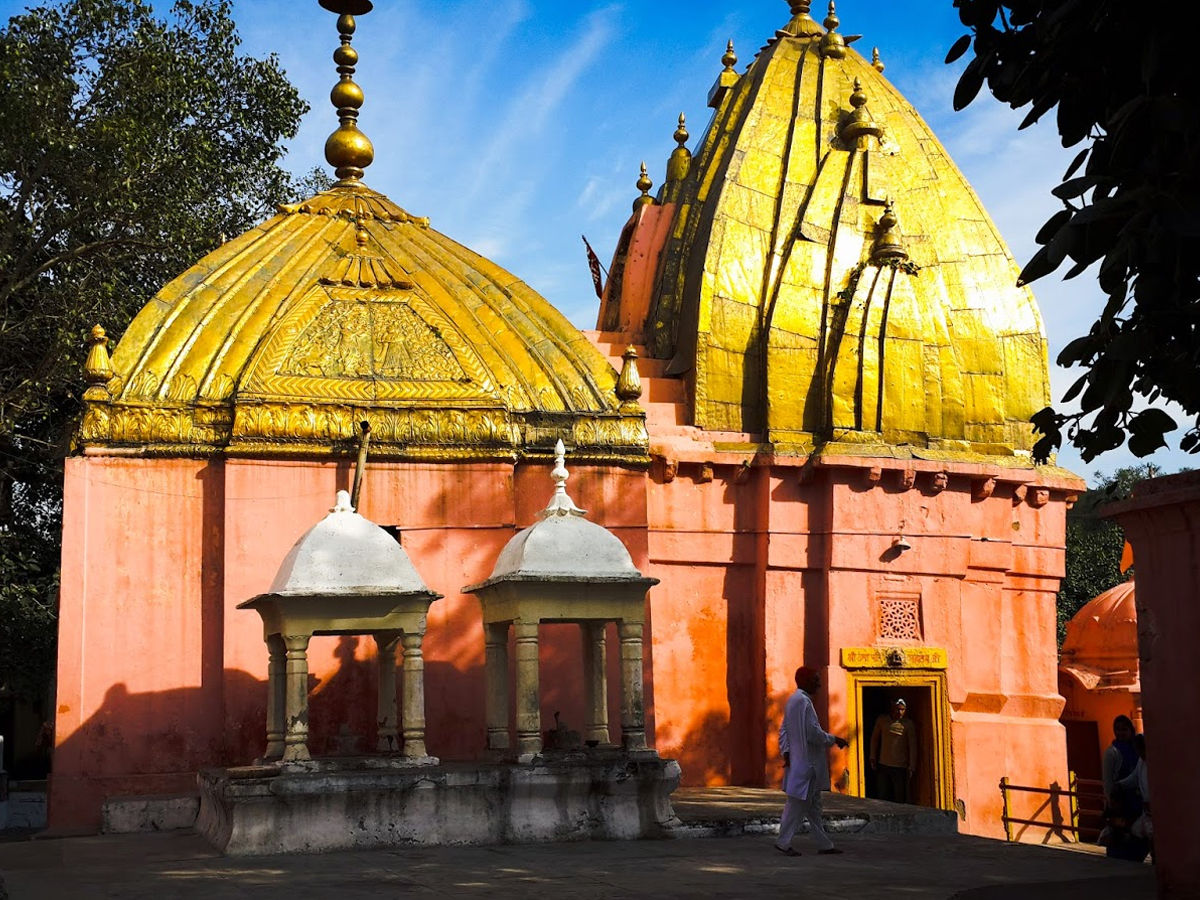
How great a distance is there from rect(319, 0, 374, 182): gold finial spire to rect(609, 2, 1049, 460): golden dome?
10.8 feet

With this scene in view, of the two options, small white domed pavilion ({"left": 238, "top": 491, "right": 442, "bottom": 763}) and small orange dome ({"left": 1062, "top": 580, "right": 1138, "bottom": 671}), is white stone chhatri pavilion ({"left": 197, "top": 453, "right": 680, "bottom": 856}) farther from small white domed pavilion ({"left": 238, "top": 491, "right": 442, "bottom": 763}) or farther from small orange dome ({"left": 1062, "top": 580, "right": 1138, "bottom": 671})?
small orange dome ({"left": 1062, "top": 580, "right": 1138, "bottom": 671})

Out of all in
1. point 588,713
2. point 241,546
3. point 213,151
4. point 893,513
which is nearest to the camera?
point 588,713

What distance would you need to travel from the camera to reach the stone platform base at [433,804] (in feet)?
28.6

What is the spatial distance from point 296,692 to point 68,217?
764 centimetres

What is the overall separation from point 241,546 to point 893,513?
5.87m

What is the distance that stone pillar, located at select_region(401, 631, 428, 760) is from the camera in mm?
9492

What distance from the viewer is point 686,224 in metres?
15.1

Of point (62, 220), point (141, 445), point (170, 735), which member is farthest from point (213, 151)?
point (170, 735)

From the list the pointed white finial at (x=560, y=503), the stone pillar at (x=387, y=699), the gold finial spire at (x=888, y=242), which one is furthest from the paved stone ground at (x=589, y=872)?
the gold finial spire at (x=888, y=242)

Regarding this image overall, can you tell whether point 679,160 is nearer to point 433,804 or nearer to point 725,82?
point 725,82

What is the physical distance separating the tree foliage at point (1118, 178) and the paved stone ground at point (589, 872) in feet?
9.86

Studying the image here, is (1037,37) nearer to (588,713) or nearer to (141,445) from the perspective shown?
(588,713)

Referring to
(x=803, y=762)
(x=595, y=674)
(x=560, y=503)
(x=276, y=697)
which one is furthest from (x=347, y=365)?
(x=803, y=762)

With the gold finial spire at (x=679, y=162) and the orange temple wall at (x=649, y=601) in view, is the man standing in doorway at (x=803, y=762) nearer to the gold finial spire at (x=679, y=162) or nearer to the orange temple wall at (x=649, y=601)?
the orange temple wall at (x=649, y=601)
